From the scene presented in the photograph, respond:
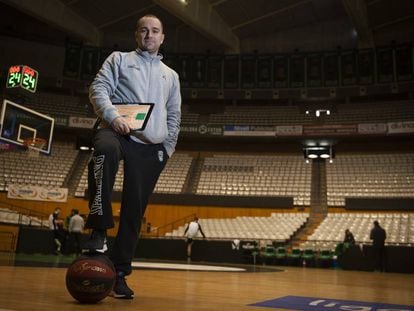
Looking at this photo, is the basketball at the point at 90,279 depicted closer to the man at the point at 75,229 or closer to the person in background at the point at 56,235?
the man at the point at 75,229

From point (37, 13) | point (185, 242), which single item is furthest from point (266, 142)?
point (37, 13)

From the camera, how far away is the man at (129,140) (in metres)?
2.59

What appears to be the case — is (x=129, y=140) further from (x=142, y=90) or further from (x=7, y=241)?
(x=7, y=241)

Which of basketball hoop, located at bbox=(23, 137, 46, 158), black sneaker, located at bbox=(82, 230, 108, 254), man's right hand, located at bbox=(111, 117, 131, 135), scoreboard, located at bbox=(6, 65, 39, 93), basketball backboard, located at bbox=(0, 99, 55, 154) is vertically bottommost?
black sneaker, located at bbox=(82, 230, 108, 254)

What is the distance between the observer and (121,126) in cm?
263

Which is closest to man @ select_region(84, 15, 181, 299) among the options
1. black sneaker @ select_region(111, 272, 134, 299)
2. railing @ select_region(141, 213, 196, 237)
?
black sneaker @ select_region(111, 272, 134, 299)

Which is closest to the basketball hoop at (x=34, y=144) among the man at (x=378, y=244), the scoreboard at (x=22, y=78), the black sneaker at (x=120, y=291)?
the scoreboard at (x=22, y=78)

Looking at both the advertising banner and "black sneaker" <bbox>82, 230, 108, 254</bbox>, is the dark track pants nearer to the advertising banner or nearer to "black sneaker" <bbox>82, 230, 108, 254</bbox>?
"black sneaker" <bbox>82, 230, 108, 254</bbox>

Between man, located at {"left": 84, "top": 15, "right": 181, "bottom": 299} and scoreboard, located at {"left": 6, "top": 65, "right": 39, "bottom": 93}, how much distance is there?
15004mm

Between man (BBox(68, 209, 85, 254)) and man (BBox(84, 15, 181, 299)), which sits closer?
man (BBox(84, 15, 181, 299))

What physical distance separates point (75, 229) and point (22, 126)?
3.68 m

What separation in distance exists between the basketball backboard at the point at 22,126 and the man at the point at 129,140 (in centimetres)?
1048

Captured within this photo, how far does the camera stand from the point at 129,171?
2.86 m

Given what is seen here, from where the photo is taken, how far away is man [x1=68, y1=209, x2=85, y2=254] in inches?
549
